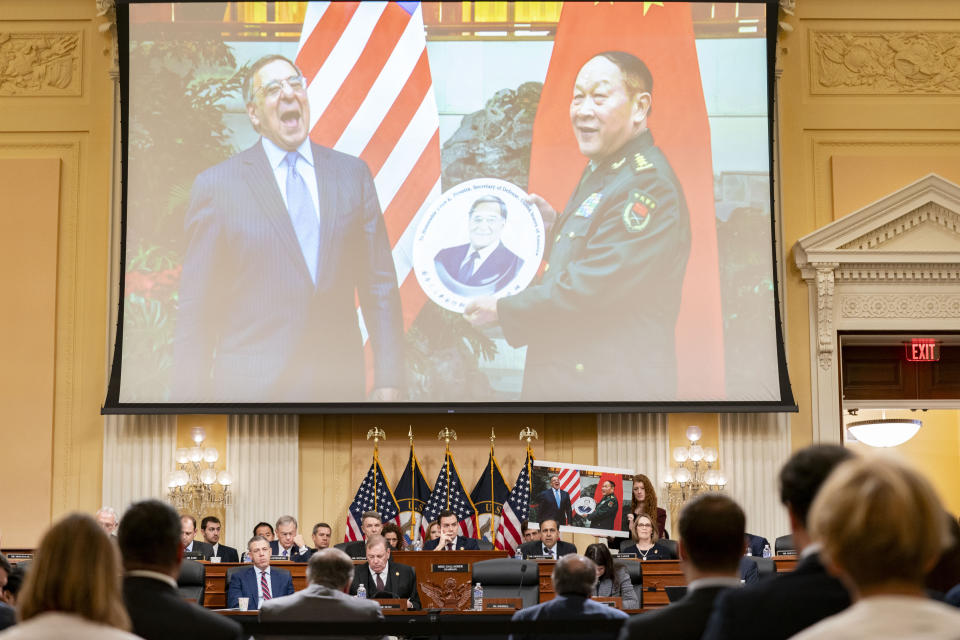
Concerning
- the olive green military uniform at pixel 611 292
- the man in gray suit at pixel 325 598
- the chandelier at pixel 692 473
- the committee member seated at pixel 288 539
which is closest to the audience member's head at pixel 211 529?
the committee member seated at pixel 288 539

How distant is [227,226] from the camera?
12570mm

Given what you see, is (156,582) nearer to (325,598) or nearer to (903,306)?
(325,598)

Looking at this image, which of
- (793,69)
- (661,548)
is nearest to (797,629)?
(661,548)

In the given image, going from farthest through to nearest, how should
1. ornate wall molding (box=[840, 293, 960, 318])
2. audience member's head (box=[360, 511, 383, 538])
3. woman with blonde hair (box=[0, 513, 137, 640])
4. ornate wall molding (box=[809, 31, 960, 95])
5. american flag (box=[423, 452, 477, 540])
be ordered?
ornate wall molding (box=[809, 31, 960, 95]), ornate wall molding (box=[840, 293, 960, 318]), american flag (box=[423, 452, 477, 540]), audience member's head (box=[360, 511, 383, 538]), woman with blonde hair (box=[0, 513, 137, 640])

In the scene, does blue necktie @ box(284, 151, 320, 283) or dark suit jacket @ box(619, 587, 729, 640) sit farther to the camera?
blue necktie @ box(284, 151, 320, 283)

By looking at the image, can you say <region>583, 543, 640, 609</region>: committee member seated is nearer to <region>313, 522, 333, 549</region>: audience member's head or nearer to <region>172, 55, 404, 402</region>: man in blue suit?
<region>313, 522, 333, 549</region>: audience member's head

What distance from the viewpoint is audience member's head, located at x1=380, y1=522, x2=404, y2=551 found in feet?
35.5

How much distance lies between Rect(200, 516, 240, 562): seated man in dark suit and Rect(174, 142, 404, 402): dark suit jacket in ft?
4.49

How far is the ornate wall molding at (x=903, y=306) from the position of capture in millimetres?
12883

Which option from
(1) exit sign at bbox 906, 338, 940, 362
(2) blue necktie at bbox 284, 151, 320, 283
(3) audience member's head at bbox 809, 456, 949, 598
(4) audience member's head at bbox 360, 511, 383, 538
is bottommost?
(4) audience member's head at bbox 360, 511, 383, 538

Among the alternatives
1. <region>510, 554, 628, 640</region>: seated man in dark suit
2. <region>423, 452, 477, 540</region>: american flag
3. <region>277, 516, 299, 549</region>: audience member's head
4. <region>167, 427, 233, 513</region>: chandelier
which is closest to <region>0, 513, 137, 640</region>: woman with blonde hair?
<region>510, 554, 628, 640</region>: seated man in dark suit

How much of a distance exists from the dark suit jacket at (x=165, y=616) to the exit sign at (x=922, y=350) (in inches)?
435

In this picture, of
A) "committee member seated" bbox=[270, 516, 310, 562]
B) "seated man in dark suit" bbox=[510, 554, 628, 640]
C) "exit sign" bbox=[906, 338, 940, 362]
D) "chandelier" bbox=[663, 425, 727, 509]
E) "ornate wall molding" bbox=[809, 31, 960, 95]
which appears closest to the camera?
"seated man in dark suit" bbox=[510, 554, 628, 640]

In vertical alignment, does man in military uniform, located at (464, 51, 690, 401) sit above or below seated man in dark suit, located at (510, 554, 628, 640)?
above
